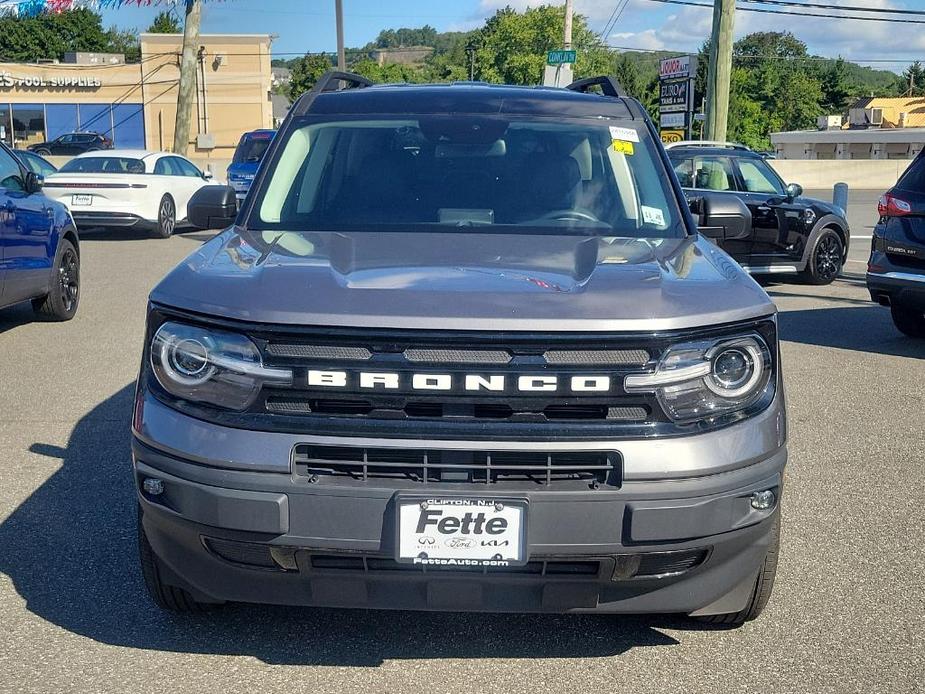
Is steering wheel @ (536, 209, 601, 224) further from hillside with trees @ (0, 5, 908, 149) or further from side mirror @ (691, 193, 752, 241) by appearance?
hillside with trees @ (0, 5, 908, 149)

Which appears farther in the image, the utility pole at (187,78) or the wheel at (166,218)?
the utility pole at (187,78)

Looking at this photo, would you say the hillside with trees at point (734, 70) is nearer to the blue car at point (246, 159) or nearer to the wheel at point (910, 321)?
the blue car at point (246, 159)

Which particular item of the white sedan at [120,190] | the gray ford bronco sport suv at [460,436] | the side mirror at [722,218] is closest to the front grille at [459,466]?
the gray ford bronco sport suv at [460,436]

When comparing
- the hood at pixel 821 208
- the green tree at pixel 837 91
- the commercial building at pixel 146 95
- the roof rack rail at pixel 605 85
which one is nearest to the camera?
the roof rack rail at pixel 605 85

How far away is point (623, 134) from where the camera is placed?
477cm

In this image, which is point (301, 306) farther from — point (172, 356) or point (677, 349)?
point (677, 349)

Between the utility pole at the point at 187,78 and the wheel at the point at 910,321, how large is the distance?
78.7 feet

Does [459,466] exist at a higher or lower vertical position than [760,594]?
higher

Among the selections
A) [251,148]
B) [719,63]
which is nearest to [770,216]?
[719,63]

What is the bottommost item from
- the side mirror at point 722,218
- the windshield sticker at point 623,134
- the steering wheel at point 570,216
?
the side mirror at point 722,218

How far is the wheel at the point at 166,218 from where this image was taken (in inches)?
749

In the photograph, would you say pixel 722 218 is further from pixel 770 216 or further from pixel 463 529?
pixel 770 216

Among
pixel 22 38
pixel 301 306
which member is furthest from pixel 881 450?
pixel 22 38

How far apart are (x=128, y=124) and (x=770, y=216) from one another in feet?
204
